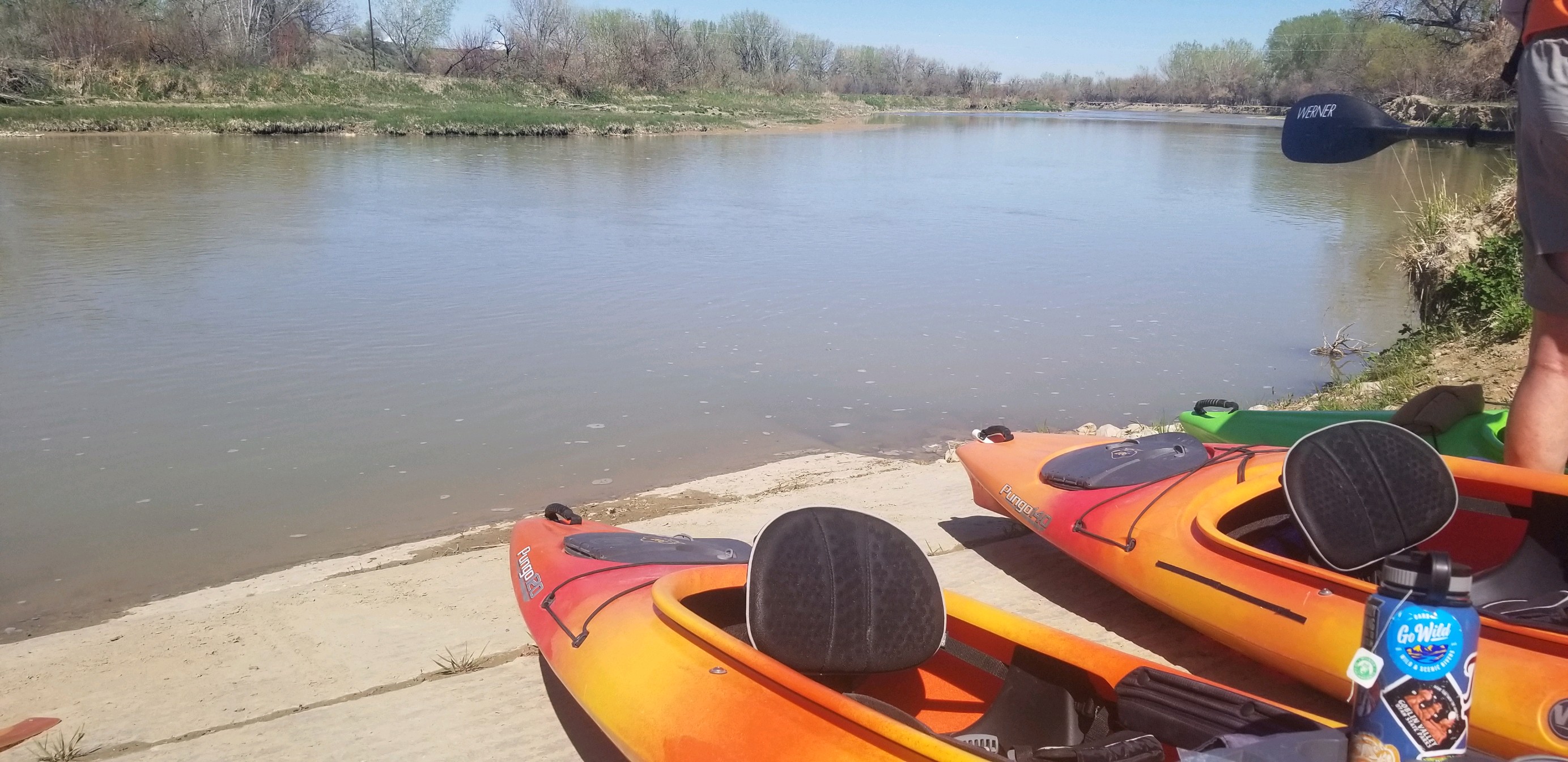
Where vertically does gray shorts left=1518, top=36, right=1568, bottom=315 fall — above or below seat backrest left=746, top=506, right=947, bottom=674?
above

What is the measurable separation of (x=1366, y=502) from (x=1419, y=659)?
66.9 inches

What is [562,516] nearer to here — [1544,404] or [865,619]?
[865,619]

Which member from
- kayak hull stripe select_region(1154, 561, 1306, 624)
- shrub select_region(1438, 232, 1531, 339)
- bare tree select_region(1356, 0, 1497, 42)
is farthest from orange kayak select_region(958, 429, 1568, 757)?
bare tree select_region(1356, 0, 1497, 42)

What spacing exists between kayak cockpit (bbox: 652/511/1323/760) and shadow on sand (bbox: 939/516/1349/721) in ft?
3.69

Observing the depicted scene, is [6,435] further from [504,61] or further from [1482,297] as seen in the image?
[504,61]

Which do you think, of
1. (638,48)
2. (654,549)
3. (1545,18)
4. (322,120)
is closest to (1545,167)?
(1545,18)

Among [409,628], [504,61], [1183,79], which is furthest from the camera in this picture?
[1183,79]

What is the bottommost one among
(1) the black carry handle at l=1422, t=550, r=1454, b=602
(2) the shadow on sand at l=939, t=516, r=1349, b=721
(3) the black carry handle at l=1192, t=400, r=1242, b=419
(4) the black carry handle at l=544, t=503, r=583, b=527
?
(2) the shadow on sand at l=939, t=516, r=1349, b=721

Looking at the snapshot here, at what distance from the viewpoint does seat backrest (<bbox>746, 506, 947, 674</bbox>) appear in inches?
96.3

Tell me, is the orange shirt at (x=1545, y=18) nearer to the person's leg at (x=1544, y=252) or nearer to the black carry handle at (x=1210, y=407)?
the person's leg at (x=1544, y=252)

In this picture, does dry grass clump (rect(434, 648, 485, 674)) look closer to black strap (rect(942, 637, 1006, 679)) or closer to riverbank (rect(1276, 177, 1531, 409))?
black strap (rect(942, 637, 1006, 679))

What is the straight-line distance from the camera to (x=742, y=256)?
13969 millimetres

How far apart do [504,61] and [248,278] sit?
50.4m

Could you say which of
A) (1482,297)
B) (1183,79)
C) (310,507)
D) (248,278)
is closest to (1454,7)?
(1482,297)
